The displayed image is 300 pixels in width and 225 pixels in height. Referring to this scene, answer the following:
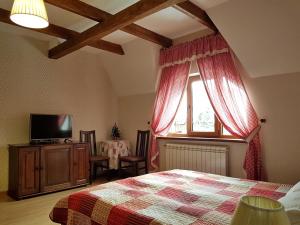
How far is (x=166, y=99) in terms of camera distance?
13.6ft

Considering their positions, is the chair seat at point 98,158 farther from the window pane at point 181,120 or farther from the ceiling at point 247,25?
the ceiling at point 247,25

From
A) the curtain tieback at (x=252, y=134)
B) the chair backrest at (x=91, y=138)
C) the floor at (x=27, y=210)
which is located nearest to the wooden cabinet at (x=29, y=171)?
the floor at (x=27, y=210)

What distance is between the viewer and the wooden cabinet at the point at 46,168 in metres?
3.52

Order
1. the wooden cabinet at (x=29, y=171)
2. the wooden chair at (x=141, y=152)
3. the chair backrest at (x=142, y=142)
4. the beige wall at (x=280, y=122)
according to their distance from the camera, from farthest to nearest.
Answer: the chair backrest at (x=142, y=142) < the wooden chair at (x=141, y=152) < the wooden cabinet at (x=29, y=171) < the beige wall at (x=280, y=122)

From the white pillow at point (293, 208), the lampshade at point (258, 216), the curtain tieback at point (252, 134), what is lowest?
the white pillow at point (293, 208)

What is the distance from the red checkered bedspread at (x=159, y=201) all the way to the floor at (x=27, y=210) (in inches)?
41.3

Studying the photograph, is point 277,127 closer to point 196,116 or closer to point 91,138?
point 196,116

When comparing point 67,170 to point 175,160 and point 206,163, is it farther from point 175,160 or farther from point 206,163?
point 206,163

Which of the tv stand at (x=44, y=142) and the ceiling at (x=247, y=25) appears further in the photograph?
the tv stand at (x=44, y=142)

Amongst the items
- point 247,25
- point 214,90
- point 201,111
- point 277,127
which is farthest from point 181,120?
point 247,25

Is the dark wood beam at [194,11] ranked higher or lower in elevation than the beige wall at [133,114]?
higher

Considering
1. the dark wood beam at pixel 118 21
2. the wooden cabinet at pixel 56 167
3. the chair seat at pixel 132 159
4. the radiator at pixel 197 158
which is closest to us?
the dark wood beam at pixel 118 21

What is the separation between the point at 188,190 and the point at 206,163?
5.28 ft

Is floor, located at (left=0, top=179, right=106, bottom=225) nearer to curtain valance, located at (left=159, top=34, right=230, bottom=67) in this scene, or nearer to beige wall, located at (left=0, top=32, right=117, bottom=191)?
beige wall, located at (left=0, top=32, right=117, bottom=191)
